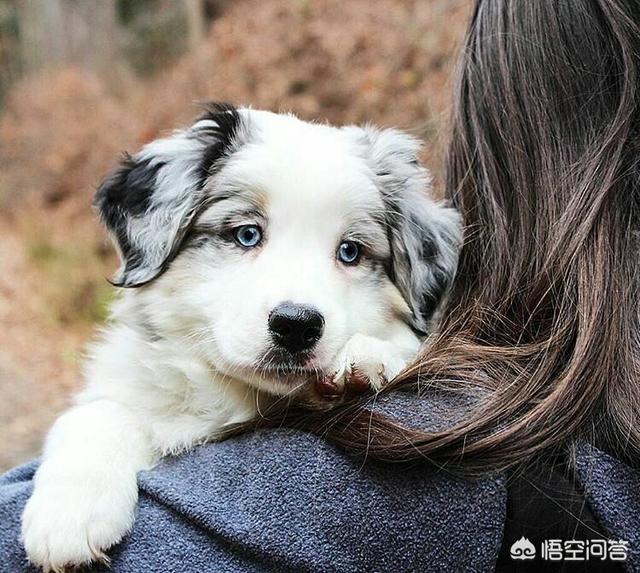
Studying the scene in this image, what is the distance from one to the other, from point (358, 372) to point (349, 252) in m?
0.41

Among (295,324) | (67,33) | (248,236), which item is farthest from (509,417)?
(67,33)

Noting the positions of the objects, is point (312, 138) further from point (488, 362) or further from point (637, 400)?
point (637, 400)

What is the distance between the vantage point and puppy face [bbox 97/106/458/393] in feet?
6.48

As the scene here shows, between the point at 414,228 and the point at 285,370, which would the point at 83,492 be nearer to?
the point at 285,370

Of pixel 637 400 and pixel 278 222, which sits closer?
pixel 637 400

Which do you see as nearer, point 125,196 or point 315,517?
point 315,517

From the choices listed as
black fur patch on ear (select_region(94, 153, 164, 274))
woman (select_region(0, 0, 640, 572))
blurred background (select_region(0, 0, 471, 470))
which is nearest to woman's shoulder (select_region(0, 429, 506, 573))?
woman (select_region(0, 0, 640, 572))

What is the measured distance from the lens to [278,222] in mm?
2041

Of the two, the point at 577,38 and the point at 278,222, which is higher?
the point at 577,38

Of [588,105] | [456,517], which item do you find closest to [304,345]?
[456,517]

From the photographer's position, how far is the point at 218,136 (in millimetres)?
2197

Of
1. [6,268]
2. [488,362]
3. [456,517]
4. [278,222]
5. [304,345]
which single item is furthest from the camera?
[6,268]

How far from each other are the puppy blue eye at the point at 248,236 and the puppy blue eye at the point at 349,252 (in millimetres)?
202

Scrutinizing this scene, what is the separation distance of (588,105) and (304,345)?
0.81 meters
